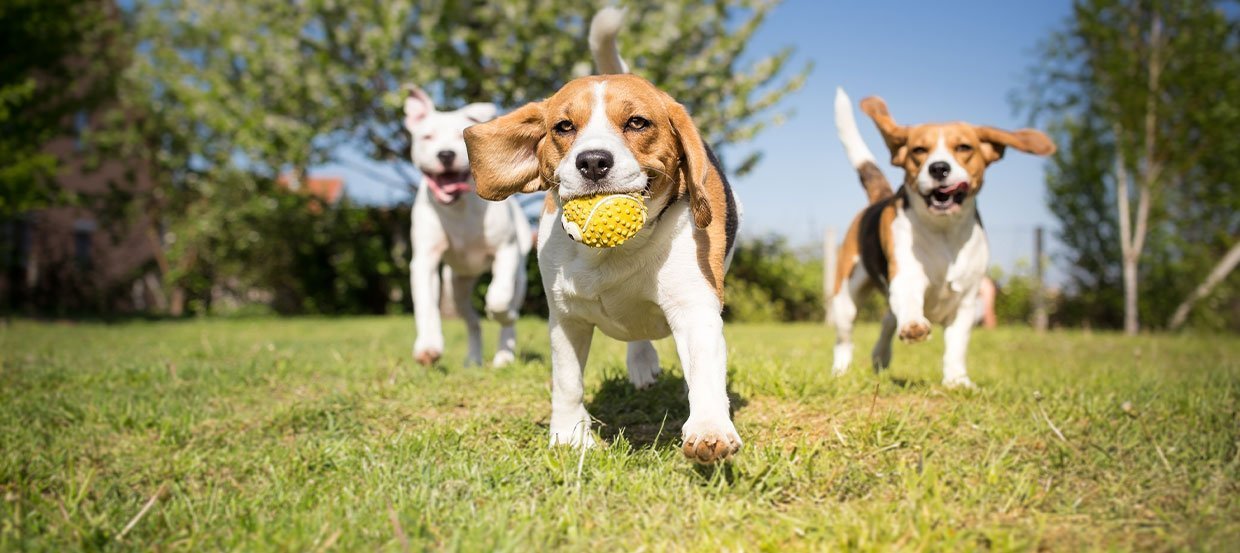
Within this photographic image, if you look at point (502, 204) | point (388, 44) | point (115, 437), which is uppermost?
point (388, 44)

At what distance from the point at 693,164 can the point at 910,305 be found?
84.6 inches

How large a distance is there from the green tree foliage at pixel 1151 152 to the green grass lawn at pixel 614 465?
12.3 meters

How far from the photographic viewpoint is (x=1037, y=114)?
16656 mm

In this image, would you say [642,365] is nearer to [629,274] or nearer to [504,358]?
[629,274]

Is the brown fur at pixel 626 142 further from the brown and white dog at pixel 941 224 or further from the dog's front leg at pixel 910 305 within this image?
the brown and white dog at pixel 941 224

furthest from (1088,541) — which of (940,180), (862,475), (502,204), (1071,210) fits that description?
(1071,210)

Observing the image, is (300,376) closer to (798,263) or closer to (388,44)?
(388,44)

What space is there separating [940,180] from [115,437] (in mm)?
4282

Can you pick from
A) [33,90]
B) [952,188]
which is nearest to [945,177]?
[952,188]

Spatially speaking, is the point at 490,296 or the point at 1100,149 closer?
the point at 490,296

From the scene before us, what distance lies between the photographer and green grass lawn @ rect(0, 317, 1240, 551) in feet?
7.66

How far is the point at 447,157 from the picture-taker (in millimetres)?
5645

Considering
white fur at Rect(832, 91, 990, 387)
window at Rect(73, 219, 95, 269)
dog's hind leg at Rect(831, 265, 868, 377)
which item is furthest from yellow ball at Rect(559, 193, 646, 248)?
window at Rect(73, 219, 95, 269)

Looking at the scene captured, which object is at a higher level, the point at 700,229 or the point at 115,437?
the point at 700,229
